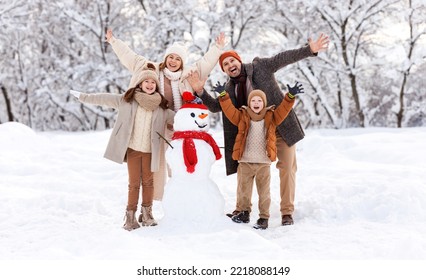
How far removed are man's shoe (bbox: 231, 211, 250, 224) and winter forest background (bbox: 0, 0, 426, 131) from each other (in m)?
8.39

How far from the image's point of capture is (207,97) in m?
4.80

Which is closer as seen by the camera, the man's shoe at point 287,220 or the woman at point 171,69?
the man's shoe at point 287,220

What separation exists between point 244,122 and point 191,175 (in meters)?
0.75

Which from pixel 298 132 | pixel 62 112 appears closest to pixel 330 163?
pixel 298 132

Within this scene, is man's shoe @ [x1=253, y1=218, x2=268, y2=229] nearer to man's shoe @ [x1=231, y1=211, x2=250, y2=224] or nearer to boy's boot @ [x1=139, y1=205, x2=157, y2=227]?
man's shoe @ [x1=231, y1=211, x2=250, y2=224]

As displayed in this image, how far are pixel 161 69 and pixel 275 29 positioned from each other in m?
11.6

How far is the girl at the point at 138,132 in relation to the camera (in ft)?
14.6

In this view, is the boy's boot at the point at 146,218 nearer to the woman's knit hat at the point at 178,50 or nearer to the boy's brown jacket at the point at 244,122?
the boy's brown jacket at the point at 244,122

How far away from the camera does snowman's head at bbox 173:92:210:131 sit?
4.42 meters

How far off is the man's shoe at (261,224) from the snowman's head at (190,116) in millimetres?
1097

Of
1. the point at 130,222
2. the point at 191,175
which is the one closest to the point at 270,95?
the point at 191,175

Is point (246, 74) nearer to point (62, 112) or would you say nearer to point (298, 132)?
point (298, 132)

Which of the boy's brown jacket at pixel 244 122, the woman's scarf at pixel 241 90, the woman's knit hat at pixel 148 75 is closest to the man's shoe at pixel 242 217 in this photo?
the boy's brown jacket at pixel 244 122

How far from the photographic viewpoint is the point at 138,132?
4.50m
